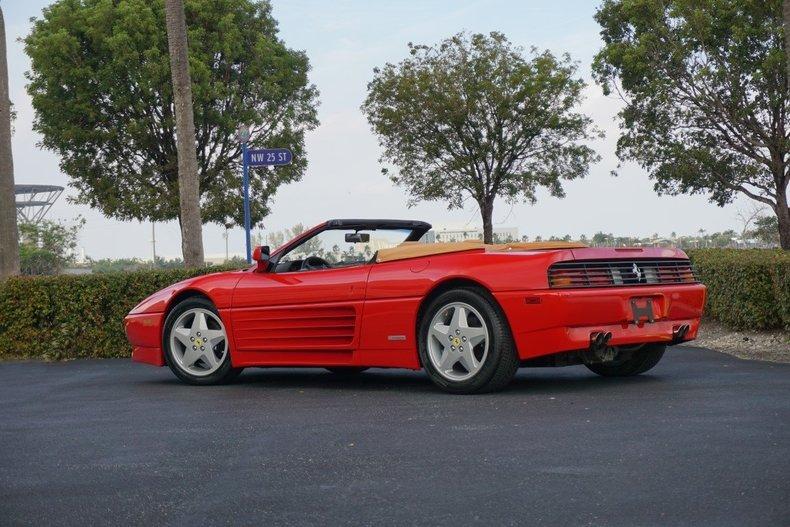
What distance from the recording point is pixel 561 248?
288 inches

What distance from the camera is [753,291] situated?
39.3 ft

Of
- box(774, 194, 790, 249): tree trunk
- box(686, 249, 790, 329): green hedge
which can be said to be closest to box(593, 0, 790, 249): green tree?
box(774, 194, 790, 249): tree trunk

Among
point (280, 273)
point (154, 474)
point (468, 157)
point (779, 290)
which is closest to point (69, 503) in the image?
point (154, 474)

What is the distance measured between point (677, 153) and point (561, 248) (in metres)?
33.2

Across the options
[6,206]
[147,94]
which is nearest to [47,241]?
[147,94]

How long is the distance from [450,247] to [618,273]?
3.93ft

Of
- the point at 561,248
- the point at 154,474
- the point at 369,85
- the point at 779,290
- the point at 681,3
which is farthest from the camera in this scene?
the point at 369,85

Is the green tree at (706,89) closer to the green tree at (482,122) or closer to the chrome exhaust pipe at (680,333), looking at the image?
the green tree at (482,122)

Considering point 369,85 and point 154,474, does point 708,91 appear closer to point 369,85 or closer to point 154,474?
point 369,85

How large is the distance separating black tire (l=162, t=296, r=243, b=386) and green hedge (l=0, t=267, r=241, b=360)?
390 centimetres

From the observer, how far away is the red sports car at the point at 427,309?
7.16 meters

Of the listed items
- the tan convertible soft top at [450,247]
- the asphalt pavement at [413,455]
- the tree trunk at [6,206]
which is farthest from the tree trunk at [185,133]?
the tan convertible soft top at [450,247]

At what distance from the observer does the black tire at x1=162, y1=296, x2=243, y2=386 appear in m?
8.90

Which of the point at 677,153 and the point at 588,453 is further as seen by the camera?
the point at 677,153
